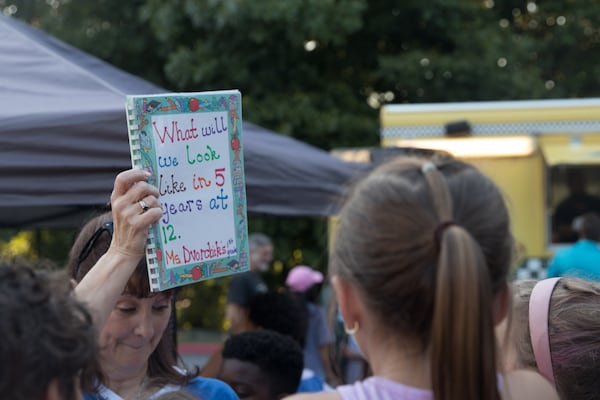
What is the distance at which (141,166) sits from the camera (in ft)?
7.47

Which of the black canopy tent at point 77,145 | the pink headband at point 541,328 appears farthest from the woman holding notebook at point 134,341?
the pink headband at point 541,328

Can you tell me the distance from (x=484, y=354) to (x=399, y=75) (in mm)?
11450

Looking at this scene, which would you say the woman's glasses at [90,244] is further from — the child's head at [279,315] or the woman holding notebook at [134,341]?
the child's head at [279,315]

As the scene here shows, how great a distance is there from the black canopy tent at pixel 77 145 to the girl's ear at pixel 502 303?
52.9 inches

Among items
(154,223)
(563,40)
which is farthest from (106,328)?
(563,40)

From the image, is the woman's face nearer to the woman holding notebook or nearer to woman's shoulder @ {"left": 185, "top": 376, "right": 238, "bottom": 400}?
the woman holding notebook

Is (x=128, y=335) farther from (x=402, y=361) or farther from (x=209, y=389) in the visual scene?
(x=402, y=361)

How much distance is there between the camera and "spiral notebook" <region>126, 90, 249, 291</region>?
230cm

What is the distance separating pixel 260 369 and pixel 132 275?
1.27 metres

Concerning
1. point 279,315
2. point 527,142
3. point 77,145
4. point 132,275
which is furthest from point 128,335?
point 527,142

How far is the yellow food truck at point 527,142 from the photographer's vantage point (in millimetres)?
8047

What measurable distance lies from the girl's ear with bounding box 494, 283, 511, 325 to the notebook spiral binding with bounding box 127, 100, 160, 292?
0.83m

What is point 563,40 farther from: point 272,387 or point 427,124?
point 272,387

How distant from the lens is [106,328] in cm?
258
